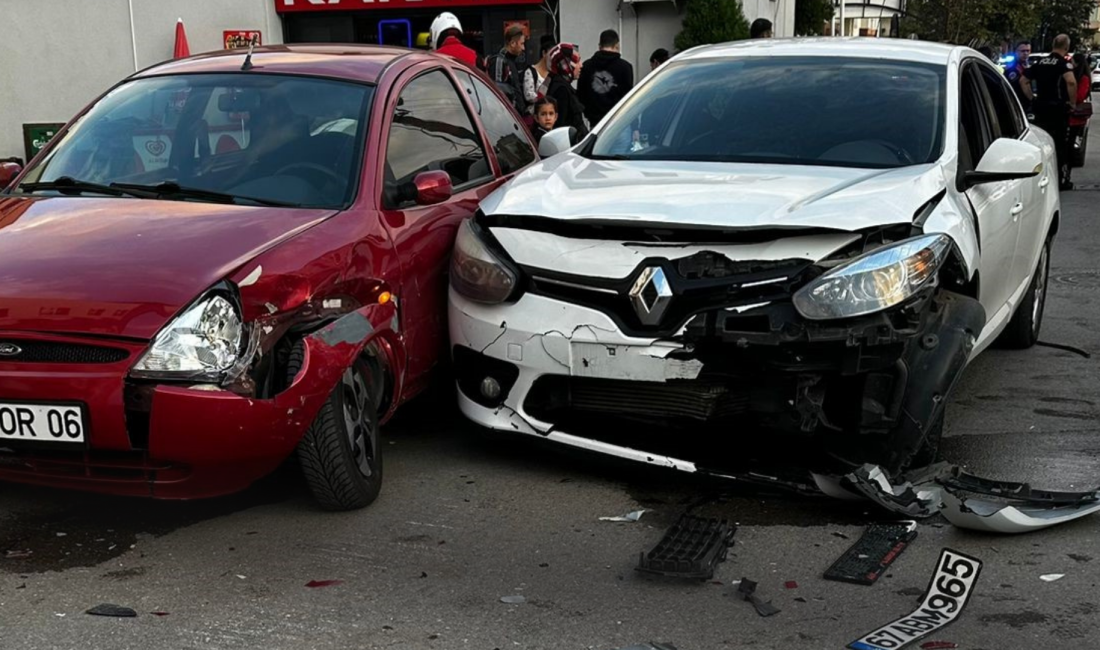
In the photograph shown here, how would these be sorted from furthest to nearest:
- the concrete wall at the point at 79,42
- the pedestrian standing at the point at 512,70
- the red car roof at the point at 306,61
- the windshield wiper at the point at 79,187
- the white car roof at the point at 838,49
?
the concrete wall at the point at 79,42 → the pedestrian standing at the point at 512,70 → the white car roof at the point at 838,49 → the red car roof at the point at 306,61 → the windshield wiper at the point at 79,187

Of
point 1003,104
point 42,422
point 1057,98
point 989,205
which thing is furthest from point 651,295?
point 1057,98

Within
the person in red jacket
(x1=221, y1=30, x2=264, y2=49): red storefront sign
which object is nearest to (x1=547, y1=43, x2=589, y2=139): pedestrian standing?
the person in red jacket

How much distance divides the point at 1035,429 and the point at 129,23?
1673 centimetres

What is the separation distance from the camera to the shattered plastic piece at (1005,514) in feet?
14.3

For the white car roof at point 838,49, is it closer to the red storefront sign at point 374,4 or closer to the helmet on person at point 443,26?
the helmet on person at point 443,26

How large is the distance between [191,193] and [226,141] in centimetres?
37

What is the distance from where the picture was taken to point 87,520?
15.0 ft

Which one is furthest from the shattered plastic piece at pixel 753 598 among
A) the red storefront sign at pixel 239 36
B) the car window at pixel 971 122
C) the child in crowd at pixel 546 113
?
the red storefront sign at pixel 239 36

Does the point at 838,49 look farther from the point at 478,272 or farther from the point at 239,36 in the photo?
the point at 239,36

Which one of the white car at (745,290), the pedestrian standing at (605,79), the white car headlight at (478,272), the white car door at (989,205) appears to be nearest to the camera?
the white car at (745,290)

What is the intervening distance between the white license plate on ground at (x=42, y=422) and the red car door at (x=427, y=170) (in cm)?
141

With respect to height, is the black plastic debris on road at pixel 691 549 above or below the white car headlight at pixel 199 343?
below

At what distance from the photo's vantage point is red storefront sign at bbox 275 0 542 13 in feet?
62.6

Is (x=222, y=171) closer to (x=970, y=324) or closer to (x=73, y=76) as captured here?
(x=970, y=324)
